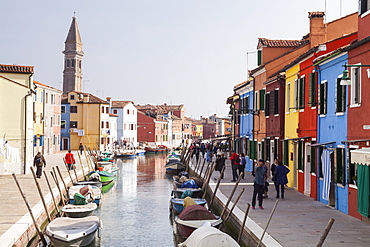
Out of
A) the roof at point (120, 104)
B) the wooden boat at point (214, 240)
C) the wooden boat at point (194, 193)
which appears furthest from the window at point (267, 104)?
the roof at point (120, 104)

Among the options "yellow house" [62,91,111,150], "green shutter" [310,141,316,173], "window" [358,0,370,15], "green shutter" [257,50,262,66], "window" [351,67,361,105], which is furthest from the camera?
"yellow house" [62,91,111,150]

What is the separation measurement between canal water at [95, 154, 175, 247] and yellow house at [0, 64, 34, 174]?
15.2 ft

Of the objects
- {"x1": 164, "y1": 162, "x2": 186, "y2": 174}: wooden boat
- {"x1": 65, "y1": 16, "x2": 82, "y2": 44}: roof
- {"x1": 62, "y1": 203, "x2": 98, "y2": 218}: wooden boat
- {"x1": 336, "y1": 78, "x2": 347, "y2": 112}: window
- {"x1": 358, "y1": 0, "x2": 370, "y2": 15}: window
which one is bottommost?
{"x1": 164, "y1": 162, "x2": 186, "y2": 174}: wooden boat

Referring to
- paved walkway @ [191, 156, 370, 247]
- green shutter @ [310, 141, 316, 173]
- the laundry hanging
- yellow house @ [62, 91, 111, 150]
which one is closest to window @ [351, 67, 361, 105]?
the laundry hanging

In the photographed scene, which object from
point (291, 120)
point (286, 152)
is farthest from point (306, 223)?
point (286, 152)

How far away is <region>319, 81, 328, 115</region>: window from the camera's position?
15.4 metres

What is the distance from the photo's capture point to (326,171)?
14734mm

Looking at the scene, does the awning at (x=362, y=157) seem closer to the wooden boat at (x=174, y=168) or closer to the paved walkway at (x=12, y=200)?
the paved walkway at (x=12, y=200)

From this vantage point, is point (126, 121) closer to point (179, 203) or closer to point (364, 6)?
point (179, 203)

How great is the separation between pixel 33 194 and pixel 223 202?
716 centimetres

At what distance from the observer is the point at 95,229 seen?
14344mm

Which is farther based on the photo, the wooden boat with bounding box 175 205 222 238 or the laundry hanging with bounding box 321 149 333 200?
the laundry hanging with bounding box 321 149 333 200

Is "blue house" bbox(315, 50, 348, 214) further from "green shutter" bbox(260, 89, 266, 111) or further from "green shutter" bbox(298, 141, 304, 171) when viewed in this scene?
"green shutter" bbox(260, 89, 266, 111)

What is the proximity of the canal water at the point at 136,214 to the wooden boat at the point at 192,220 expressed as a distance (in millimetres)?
953
